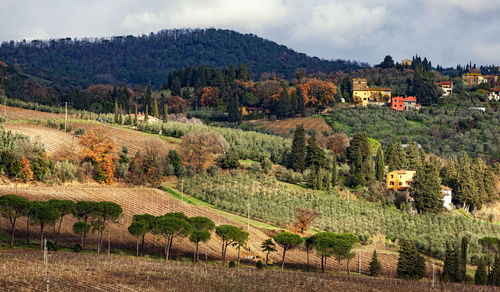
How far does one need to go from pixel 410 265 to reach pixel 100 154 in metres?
34.4

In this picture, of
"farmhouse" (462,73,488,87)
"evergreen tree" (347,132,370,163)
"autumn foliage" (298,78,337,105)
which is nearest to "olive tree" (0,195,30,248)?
"evergreen tree" (347,132,370,163)

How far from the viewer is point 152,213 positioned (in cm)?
6097

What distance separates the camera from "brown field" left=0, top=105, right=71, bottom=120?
293 feet

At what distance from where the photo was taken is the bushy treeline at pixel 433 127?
10544 centimetres

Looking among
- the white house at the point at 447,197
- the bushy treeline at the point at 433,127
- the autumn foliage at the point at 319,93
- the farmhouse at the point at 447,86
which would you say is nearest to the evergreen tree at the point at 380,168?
the white house at the point at 447,197

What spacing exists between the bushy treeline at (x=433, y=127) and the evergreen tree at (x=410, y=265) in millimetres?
49080

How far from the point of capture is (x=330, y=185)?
8019 centimetres

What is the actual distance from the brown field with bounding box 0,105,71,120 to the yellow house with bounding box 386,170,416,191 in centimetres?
4623

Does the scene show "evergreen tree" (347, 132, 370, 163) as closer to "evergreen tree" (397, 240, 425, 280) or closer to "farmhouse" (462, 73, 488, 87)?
"evergreen tree" (397, 240, 425, 280)

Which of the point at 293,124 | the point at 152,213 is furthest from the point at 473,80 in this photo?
the point at 152,213

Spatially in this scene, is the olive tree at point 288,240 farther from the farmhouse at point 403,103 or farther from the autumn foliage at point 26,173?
the farmhouse at point 403,103

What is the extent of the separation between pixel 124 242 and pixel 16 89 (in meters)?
108

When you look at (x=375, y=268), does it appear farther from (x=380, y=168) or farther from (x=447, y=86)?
(x=447, y=86)

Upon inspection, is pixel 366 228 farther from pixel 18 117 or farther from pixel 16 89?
pixel 16 89
